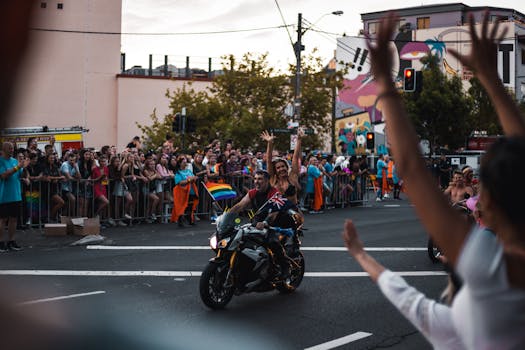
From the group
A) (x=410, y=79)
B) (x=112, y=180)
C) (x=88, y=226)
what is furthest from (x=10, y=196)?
(x=410, y=79)

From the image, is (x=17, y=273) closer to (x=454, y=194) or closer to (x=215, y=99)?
(x=454, y=194)

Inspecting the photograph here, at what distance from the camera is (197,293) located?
8602 mm

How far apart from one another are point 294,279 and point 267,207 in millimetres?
1096

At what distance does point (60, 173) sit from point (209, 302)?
899 cm

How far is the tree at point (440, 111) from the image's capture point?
4612cm

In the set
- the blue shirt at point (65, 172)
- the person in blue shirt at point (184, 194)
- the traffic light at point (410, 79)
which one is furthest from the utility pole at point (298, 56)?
the blue shirt at point (65, 172)

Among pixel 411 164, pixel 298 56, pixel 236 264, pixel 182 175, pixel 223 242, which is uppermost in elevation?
pixel 298 56

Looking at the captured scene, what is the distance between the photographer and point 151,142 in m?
42.9

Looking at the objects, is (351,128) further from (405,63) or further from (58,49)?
(58,49)

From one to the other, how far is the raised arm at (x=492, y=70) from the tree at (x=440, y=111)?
44.8m

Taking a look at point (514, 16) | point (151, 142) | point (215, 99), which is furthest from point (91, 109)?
point (514, 16)

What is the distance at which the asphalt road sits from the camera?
1.60 metres

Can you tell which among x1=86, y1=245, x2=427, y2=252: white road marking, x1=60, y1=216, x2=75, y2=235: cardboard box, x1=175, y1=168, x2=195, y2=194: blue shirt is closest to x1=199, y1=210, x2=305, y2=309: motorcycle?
x1=86, y1=245, x2=427, y2=252: white road marking

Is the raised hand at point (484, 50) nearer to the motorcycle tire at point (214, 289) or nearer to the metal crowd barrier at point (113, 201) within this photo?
the motorcycle tire at point (214, 289)
